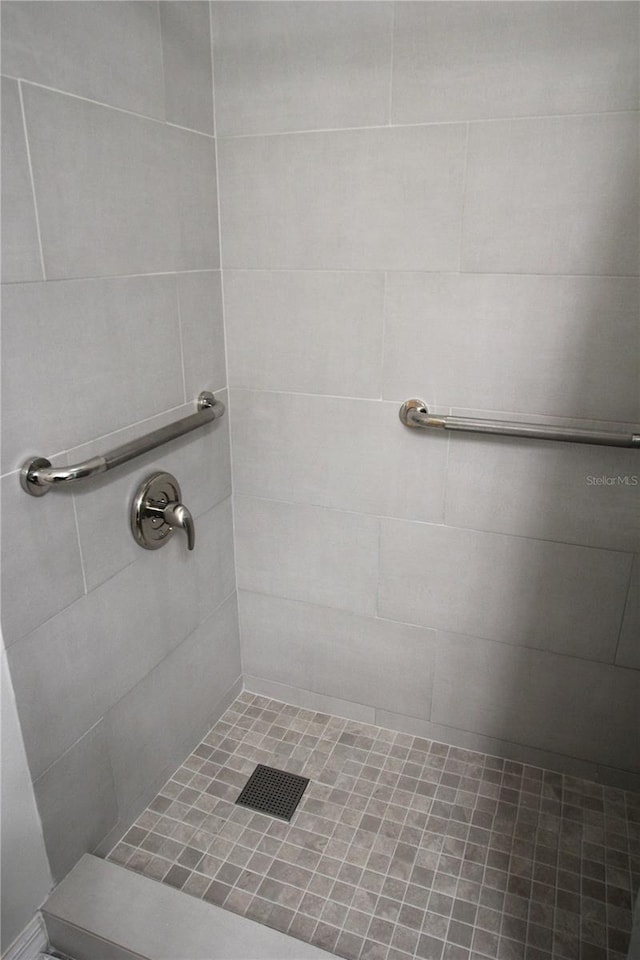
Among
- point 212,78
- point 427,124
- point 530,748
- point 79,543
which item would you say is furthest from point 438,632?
point 212,78

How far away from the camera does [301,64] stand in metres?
1.28

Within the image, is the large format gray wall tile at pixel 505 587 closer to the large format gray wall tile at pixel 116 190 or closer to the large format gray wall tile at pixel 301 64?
the large format gray wall tile at pixel 116 190


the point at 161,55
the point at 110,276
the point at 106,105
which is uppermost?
the point at 161,55

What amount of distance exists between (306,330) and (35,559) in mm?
756

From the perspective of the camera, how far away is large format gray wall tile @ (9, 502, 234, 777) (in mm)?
1101

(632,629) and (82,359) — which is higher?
(82,359)

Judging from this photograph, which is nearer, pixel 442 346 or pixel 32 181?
pixel 32 181

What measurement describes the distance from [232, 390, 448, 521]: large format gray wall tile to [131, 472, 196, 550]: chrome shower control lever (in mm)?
295

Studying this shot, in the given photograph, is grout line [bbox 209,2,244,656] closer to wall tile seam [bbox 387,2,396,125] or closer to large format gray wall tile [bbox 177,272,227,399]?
large format gray wall tile [bbox 177,272,227,399]

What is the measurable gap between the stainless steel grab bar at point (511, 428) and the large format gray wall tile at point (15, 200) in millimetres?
783

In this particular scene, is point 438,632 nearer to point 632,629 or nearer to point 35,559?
point 632,629

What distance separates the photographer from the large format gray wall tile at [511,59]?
1094 millimetres

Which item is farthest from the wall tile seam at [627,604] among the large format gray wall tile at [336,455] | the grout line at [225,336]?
the grout line at [225,336]

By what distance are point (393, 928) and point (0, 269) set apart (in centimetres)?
134
